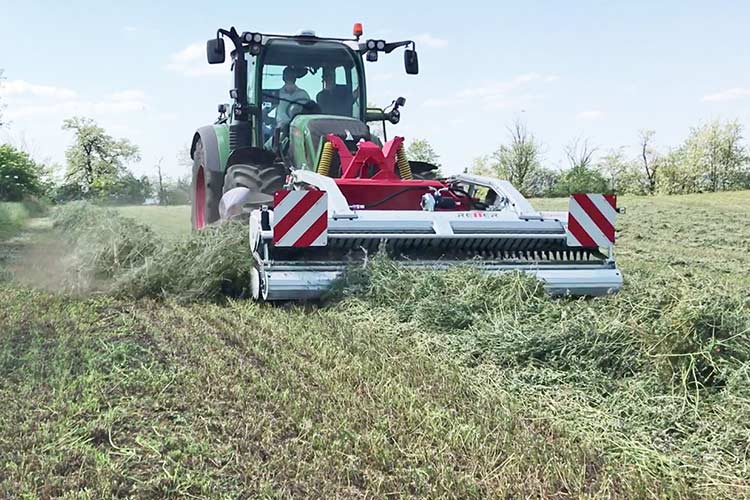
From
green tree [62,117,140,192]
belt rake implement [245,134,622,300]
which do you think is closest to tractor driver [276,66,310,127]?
belt rake implement [245,134,622,300]

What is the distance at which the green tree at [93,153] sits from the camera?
125 ft

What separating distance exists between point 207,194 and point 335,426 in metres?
5.41

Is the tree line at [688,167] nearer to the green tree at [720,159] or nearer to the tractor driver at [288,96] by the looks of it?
the green tree at [720,159]

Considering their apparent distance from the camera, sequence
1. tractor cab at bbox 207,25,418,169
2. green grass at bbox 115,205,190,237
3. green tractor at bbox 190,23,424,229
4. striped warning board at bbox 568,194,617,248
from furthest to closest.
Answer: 1. green grass at bbox 115,205,190,237
2. tractor cab at bbox 207,25,418,169
3. green tractor at bbox 190,23,424,229
4. striped warning board at bbox 568,194,617,248

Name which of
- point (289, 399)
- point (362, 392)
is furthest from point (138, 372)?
point (362, 392)

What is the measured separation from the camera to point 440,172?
846 cm

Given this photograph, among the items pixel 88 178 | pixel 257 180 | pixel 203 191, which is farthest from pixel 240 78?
pixel 88 178

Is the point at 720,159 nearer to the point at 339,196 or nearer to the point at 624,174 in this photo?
the point at 624,174

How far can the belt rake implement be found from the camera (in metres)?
5.40

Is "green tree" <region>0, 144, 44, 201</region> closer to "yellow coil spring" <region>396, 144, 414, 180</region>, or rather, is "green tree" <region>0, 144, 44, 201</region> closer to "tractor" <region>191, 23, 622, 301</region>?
"tractor" <region>191, 23, 622, 301</region>

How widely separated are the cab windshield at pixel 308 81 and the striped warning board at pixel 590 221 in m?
2.74

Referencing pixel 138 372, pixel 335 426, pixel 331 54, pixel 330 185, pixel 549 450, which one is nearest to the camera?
pixel 549 450

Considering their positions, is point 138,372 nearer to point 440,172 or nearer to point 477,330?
point 477,330

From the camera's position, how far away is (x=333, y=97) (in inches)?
305
